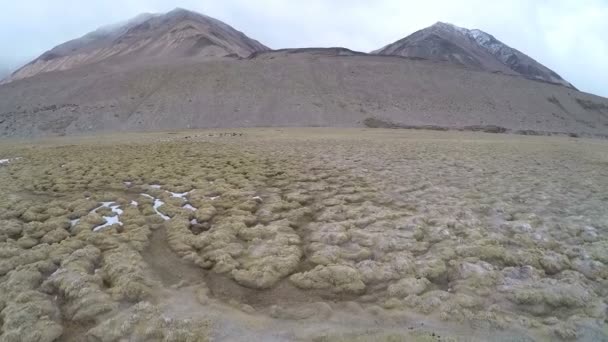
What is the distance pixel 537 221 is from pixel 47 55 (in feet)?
685

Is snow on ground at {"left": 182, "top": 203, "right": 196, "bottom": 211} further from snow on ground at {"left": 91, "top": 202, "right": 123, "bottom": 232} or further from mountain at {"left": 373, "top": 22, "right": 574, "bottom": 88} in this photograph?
mountain at {"left": 373, "top": 22, "right": 574, "bottom": 88}

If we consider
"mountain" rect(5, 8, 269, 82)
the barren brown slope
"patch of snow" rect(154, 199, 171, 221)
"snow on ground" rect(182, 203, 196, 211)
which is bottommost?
"patch of snow" rect(154, 199, 171, 221)

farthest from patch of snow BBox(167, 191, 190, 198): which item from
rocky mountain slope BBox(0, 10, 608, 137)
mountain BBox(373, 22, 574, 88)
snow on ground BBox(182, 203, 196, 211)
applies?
mountain BBox(373, 22, 574, 88)

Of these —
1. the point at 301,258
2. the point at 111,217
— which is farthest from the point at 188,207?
the point at 301,258

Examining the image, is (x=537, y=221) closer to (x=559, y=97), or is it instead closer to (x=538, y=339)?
(x=538, y=339)

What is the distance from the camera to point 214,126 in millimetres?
55812

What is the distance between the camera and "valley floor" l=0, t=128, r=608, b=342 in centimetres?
628

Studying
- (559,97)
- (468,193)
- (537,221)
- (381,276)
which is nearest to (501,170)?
(468,193)

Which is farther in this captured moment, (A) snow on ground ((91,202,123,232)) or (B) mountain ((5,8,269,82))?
(B) mountain ((5,8,269,82))

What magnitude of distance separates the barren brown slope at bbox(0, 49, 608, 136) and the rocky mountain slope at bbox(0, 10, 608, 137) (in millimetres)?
186

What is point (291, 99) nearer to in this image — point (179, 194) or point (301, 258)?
point (179, 194)

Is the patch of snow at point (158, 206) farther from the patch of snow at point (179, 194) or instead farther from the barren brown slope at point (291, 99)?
the barren brown slope at point (291, 99)

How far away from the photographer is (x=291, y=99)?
214ft

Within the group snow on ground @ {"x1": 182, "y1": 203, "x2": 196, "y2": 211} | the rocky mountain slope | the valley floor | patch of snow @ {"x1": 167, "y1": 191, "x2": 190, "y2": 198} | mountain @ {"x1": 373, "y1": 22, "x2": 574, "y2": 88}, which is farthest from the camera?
mountain @ {"x1": 373, "y1": 22, "x2": 574, "y2": 88}
